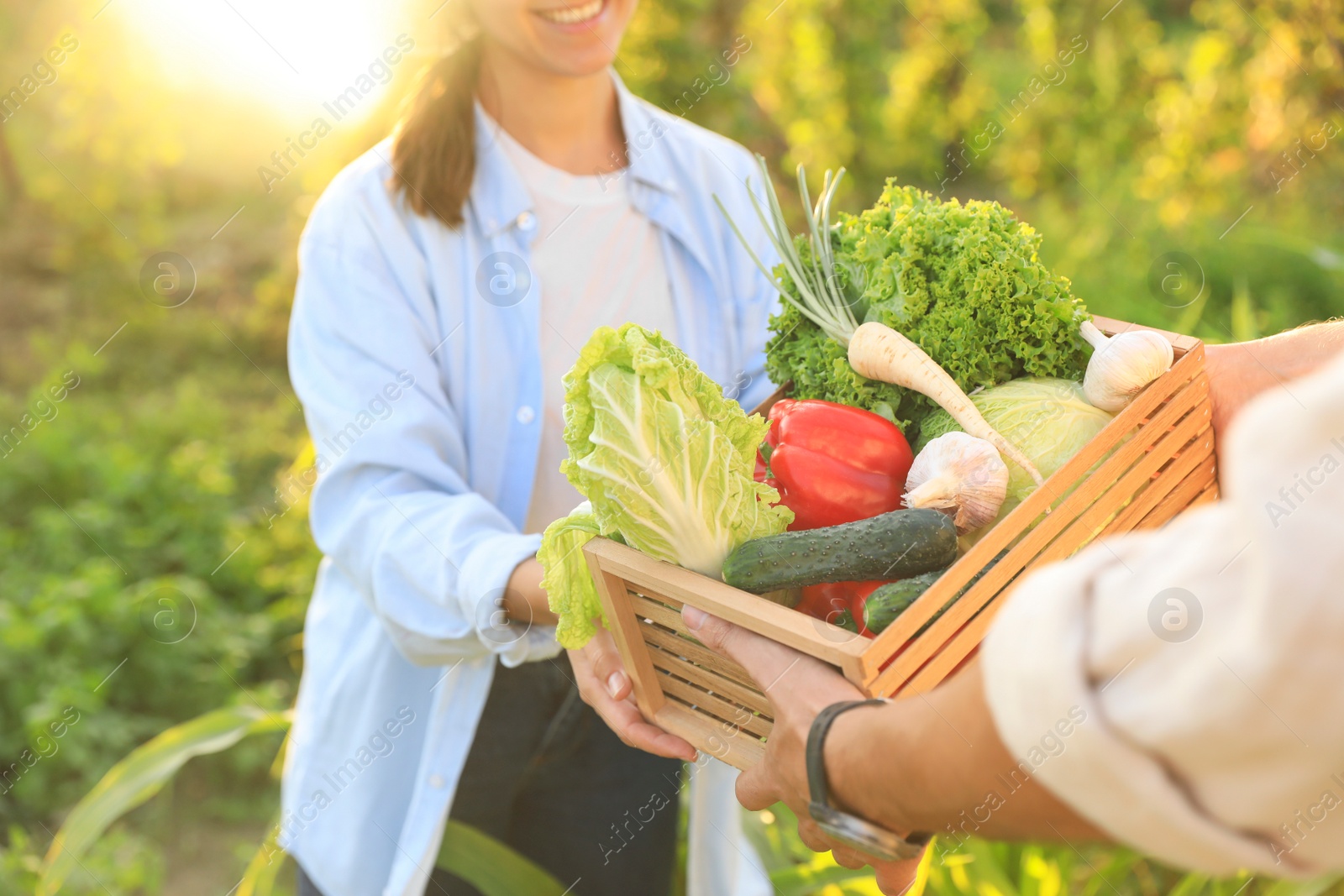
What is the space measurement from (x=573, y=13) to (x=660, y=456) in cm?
106

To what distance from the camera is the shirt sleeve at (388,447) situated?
1.87 metres

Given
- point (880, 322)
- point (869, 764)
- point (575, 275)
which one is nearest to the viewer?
point (869, 764)

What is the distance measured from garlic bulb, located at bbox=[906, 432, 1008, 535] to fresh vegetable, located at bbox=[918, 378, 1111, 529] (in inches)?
2.5

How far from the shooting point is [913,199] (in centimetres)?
187

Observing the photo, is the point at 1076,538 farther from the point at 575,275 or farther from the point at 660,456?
the point at 575,275

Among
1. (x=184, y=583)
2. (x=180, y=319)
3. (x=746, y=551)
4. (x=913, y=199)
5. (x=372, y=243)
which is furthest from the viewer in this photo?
(x=180, y=319)

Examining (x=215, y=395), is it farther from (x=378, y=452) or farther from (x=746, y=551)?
A: (x=746, y=551)

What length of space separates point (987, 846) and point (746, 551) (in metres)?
1.55

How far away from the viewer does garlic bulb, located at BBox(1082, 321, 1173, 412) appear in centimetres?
150

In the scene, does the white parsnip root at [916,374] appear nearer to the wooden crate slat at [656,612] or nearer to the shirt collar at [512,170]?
the wooden crate slat at [656,612]

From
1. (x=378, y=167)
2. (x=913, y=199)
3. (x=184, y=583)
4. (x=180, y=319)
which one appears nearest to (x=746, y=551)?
(x=913, y=199)

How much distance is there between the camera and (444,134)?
85.4 inches

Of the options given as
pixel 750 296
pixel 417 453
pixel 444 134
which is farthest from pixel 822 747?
pixel 444 134

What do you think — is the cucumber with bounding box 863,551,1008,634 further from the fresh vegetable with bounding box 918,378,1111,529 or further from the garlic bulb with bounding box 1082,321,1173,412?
the garlic bulb with bounding box 1082,321,1173,412
